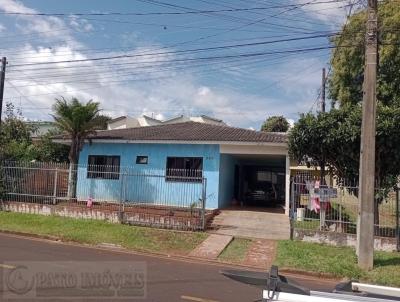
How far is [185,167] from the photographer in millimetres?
23812

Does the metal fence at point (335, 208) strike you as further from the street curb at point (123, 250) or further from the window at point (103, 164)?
the window at point (103, 164)

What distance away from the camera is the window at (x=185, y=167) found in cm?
2348

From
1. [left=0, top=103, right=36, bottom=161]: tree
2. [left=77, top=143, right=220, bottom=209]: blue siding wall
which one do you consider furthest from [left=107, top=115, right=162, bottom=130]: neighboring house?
[left=77, top=143, right=220, bottom=209]: blue siding wall

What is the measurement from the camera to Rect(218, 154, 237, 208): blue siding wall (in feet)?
77.2

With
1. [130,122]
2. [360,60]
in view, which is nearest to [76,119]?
[360,60]

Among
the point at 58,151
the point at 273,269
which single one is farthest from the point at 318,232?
Result: the point at 58,151

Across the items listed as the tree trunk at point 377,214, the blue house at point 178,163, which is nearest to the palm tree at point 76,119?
the blue house at point 178,163

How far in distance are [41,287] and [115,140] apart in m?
16.9

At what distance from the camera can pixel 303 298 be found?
2.75m

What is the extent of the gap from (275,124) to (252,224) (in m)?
41.9

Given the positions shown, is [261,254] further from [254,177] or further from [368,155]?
[254,177]

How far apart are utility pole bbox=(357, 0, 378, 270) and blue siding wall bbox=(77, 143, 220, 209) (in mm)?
9962

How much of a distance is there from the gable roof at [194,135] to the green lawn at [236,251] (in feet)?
Answer: 21.1

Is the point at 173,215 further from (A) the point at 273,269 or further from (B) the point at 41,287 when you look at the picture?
(A) the point at 273,269
